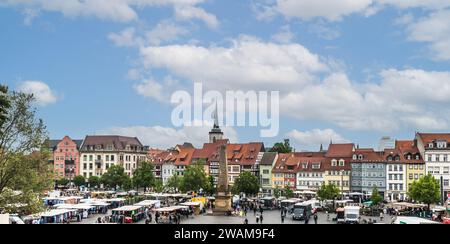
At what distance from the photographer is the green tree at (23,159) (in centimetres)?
2408

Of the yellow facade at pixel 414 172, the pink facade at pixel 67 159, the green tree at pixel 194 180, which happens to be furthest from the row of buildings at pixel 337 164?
the green tree at pixel 194 180

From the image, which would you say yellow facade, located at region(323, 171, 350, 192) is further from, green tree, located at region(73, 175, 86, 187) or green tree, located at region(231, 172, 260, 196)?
green tree, located at region(73, 175, 86, 187)

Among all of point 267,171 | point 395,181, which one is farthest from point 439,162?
point 267,171

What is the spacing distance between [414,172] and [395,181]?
120 inches

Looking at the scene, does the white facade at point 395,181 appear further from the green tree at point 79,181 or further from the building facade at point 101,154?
the building facade at point 101,154

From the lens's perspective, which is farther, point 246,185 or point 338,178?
point 338,178

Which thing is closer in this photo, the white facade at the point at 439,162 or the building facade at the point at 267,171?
the white facade at the point at 439,162

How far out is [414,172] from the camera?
3216 inches

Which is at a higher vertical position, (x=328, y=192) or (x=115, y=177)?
(x=115, y=177)

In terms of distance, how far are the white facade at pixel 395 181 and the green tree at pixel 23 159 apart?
65.9 meters

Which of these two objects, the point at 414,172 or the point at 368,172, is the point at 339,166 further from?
the point at 414,172
